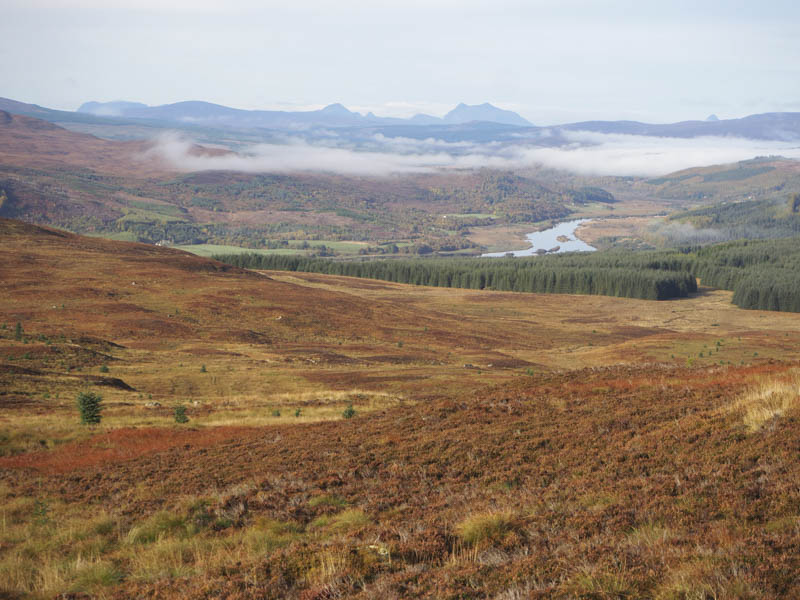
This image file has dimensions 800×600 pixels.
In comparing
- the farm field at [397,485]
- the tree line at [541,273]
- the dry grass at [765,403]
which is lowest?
the tree line at [541,273]

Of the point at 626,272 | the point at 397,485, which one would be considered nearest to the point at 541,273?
the point at 626,272

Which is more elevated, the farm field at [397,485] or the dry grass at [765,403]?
the dry grass at [765,403]

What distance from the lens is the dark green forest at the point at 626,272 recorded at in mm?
132475

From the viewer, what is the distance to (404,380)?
1597 inches

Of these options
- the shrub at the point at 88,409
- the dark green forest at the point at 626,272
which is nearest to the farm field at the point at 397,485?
the shrub at the point at 88,409

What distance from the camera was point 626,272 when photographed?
499 ft

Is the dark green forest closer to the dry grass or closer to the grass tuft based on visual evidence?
the dry grass

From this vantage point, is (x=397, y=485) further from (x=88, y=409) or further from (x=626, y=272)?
(x=626, y=272)

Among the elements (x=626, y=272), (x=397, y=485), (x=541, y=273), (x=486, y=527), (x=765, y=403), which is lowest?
(x=541, y=273)

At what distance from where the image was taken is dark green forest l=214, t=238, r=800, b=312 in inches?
5216

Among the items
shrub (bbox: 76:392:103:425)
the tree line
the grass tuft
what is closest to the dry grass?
the grass tuft

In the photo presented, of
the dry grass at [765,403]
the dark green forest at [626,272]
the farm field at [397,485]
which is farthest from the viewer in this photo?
the dark green forest at [626,272]

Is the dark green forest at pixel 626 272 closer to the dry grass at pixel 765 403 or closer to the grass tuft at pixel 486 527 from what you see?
the dry grass at pixel 765 403

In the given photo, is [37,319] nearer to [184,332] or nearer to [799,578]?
[184,332]
